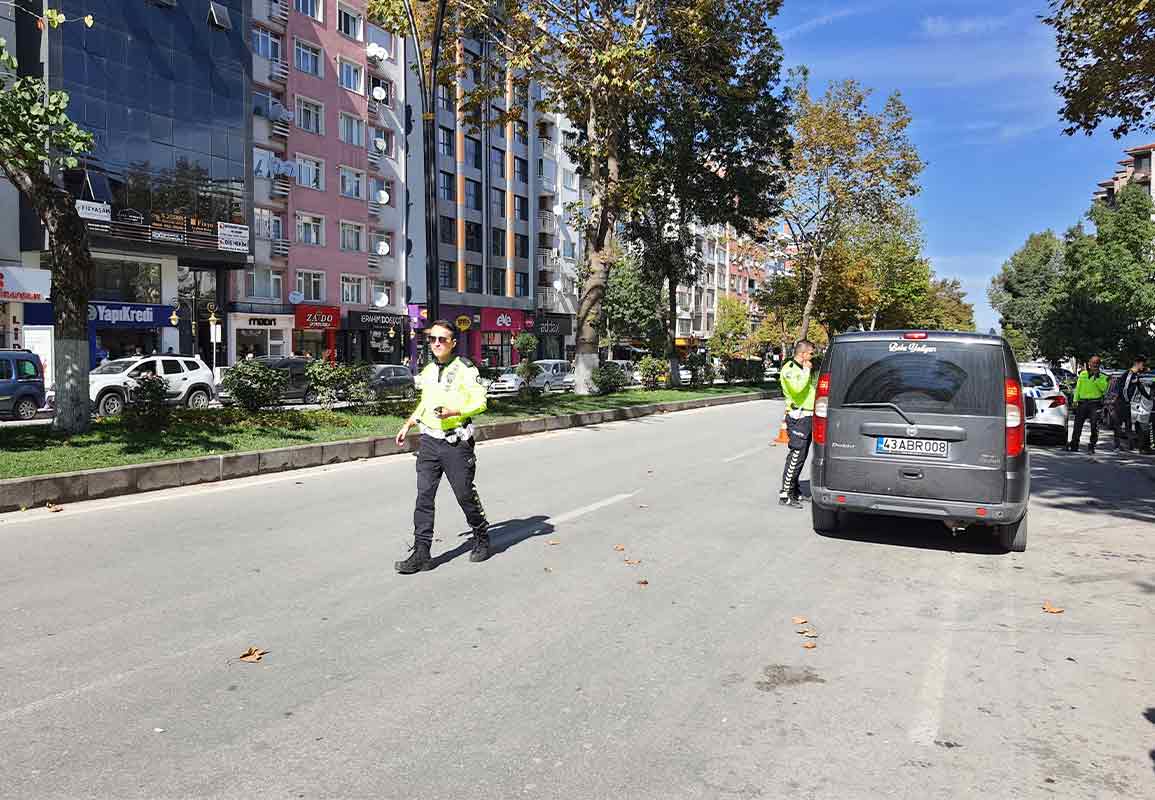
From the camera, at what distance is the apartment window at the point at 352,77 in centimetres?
4578

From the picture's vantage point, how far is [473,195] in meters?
56.2

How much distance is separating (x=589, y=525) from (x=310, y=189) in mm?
39306

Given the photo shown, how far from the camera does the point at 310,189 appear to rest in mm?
43625

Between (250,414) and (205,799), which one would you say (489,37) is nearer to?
(250,414)

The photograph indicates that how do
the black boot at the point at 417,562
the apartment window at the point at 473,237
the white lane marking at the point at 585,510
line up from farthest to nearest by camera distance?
the apartment window at the point at 473,237, the white lane marking at the point at 585,510, the black boot at the point at 417,562

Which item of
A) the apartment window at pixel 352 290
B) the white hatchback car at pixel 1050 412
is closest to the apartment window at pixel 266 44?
the apartment window at pixel 352 290

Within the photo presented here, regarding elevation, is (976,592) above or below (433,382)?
below

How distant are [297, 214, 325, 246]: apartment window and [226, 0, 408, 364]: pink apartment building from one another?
5cm

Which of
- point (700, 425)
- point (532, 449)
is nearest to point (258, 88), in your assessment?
point (700, 425)

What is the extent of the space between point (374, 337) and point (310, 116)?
37.6ft

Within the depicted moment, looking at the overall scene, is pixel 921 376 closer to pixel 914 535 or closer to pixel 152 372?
pixel 914 535

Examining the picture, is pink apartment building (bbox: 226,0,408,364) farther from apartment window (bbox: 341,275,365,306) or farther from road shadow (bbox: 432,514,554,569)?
road shadow (bbox: 432,514,554,569)

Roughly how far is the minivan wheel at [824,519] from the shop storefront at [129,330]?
29.9 metres

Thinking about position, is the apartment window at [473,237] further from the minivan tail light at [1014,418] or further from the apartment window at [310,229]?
the minivan tail light at [1014,418]
